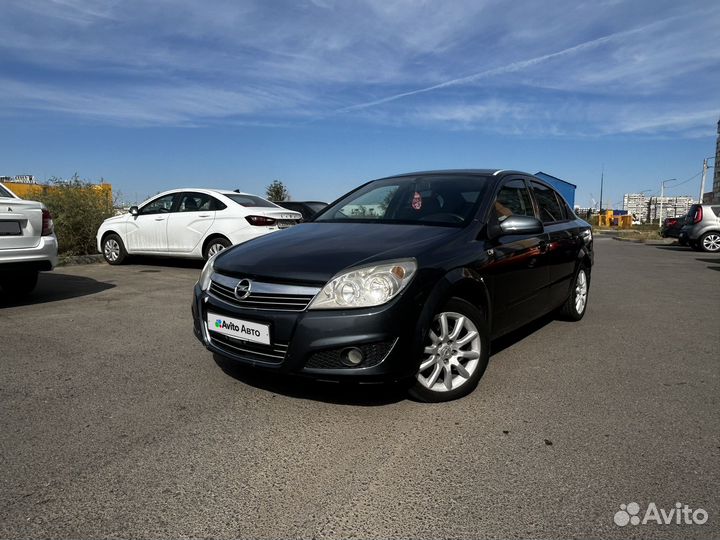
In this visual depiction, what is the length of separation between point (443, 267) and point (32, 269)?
17.2 ft

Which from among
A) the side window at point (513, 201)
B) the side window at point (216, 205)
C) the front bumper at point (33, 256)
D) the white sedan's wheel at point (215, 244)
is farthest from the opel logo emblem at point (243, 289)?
the side window at point (216, 205)

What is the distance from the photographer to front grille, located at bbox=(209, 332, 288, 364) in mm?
2986

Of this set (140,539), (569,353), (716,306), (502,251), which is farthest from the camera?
(716,306)

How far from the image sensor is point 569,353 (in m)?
4.55

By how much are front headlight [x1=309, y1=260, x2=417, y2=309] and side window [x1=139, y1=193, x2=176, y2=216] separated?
8227 mm

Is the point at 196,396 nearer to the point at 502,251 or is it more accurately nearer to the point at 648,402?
the point at 502,251

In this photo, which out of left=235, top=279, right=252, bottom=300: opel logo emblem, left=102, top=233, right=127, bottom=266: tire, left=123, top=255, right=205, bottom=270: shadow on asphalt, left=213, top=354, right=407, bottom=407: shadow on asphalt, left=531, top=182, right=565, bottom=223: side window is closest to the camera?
left=235, top=279, right=252, bottom=300: opel logo emblem

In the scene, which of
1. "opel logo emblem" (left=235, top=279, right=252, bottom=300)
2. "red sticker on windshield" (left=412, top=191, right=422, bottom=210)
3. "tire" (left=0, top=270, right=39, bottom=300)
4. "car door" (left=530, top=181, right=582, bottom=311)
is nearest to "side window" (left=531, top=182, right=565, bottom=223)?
"car door" (left=530, top=181, right=582, bottom=311)

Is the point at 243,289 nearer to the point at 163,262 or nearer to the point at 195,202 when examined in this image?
the point at 195,202

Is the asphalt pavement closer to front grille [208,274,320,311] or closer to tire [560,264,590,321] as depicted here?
front grille [208,274,320,311]

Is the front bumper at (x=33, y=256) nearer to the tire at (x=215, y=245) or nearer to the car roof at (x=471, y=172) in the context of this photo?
the tire at (x=215, y=245)

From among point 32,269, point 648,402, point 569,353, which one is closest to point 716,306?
point 569,353

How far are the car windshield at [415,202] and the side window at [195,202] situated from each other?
565cm

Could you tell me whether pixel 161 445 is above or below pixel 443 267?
below
